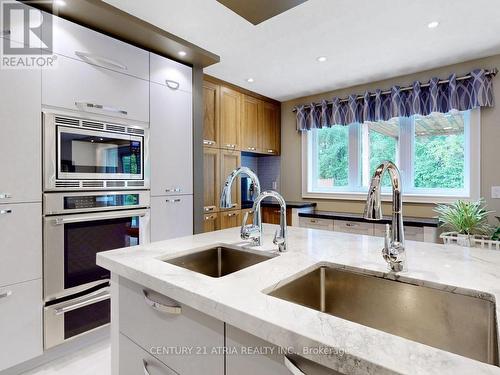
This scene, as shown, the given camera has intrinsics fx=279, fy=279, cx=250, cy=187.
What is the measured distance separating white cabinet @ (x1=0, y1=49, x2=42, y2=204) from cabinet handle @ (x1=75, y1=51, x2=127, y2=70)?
12.3 inches

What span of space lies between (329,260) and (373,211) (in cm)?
28

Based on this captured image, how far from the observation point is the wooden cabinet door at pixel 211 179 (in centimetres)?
323

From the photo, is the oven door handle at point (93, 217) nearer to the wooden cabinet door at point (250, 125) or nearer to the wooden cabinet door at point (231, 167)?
the wooden cabinet door at point (231, 167)

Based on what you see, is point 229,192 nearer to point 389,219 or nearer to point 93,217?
point 93,217

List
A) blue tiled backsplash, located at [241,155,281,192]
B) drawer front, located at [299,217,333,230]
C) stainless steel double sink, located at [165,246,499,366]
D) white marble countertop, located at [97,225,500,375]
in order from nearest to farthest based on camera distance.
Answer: white marble countertop, located at [97,225,500,375]
stainless steel double sink, located at [165,246,499,366]
drawer front, located at [299,217,333,230]
blue tiled backsplash, located at [241,155,281,192]

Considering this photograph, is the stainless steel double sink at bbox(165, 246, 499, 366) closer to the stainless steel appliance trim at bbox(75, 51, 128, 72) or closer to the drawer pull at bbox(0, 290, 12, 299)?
the drawer pull at bbox(0, 290, 12, 299)

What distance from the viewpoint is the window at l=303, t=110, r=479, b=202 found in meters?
2.99

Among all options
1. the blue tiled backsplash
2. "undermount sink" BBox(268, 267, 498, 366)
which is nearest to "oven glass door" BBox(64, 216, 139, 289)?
"undermount sink" BBox(268, 267, 498, 366)

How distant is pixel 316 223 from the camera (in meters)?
3.43

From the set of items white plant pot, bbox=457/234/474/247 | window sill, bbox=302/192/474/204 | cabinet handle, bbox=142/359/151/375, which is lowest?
cabinet handle, bbox=142/359/151/375

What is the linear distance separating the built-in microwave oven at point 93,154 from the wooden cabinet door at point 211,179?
95cm

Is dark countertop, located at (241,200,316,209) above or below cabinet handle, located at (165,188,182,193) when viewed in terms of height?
below

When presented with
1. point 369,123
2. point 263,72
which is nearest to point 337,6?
point 263,72

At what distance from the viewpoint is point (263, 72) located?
3.21 m
